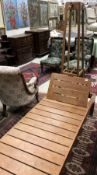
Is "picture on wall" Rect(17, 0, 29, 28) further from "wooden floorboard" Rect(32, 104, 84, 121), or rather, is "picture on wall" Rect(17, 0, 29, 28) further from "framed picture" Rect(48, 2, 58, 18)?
"wooden floorboard" Rect(32, 104, 84, 121)

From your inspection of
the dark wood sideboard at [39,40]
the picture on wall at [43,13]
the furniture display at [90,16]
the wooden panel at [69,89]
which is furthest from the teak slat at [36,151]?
the furniture display at [90,16]

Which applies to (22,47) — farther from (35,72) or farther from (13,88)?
(13,88)

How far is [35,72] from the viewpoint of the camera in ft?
17.2

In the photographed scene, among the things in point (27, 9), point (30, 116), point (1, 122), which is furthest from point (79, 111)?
point (27, 9)

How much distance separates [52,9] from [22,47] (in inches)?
124

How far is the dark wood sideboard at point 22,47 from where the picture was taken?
5660 mm

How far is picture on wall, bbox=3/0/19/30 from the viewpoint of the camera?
5.67 meters

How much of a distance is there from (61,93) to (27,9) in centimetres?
472

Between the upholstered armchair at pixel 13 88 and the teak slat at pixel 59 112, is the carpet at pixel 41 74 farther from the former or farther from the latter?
the teak slat at pixel 59 112

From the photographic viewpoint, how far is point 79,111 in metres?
2.53

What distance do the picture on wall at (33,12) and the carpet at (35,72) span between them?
1.90 metres

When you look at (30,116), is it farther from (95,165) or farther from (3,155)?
(95,165)

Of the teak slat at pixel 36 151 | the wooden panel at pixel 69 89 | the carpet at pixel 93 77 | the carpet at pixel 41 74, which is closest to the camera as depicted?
the teak slat at pixel 36 151

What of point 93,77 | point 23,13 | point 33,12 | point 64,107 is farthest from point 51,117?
point 33,12
